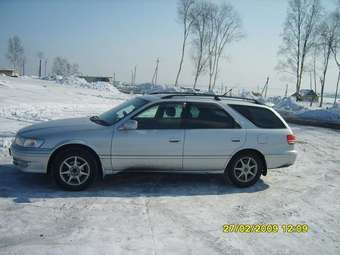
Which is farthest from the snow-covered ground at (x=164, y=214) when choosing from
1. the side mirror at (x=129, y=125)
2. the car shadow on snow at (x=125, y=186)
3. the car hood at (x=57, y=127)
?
the side mirror at (x=129, y=125)

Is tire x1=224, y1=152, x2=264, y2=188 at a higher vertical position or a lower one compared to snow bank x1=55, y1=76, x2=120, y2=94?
lower

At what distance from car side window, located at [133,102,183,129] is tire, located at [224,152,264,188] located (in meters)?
1.23

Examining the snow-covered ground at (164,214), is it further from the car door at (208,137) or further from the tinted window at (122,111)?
the tinted window at (122,111)

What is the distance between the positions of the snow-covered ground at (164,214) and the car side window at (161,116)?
1082mm

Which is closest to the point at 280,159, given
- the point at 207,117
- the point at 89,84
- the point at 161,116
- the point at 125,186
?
the point at 207,117

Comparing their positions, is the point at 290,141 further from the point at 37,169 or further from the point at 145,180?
the point at 37,169

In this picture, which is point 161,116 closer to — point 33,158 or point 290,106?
point 33,158

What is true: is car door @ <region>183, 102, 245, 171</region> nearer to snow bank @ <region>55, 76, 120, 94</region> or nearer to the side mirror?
the side mirror

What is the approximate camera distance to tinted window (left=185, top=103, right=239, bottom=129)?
252 inches

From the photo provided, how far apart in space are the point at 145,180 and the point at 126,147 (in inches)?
40.6

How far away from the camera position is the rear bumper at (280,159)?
22.0 ft

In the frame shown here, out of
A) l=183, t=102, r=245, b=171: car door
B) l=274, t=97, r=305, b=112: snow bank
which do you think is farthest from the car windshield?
l=274, t=97, r=305, b=112: snow bank

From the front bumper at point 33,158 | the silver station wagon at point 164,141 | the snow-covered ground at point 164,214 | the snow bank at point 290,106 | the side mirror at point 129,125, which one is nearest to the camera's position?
the snow-covered ground at point 164,214

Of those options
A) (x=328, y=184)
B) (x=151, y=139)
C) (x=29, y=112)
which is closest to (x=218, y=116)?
(x=151, y=139)
